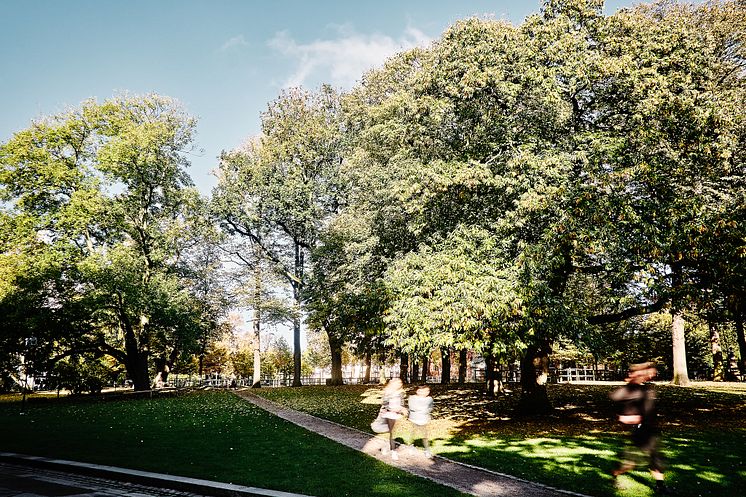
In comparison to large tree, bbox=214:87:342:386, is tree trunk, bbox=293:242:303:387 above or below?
below

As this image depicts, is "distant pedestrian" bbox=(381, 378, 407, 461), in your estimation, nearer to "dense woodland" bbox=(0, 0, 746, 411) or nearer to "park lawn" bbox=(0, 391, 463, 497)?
"park lawn" bbox=(0, 391, 463, 497)

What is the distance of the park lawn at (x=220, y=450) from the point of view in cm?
816

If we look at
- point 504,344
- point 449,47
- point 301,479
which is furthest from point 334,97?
point 301,479

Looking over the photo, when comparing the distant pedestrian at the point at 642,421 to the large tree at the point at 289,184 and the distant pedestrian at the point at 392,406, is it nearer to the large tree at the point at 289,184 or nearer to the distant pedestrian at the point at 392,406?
the distant pedestrian at the point at 392,406

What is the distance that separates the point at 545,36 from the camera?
1523 centimetres

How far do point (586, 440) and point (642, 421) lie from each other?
16.4ft

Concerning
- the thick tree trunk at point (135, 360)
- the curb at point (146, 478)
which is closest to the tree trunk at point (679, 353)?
the curb at point (146, 478)

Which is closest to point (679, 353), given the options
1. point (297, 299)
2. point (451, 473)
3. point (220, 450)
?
point (451, 473)

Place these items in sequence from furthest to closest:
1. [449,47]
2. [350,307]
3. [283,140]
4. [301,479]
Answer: [283,140] < [350,307] < [449,47] < [301,479]

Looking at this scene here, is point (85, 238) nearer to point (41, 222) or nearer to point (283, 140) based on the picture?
point (41, 222)

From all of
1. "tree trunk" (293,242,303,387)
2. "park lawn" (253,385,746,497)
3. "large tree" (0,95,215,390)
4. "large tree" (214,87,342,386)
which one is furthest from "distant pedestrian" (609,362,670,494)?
"tree trunk" (293,242,303,387)

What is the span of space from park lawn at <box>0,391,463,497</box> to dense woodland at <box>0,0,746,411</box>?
4.67 m

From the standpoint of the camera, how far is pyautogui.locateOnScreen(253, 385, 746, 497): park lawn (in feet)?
27.0

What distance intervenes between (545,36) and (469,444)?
43.4 ft
